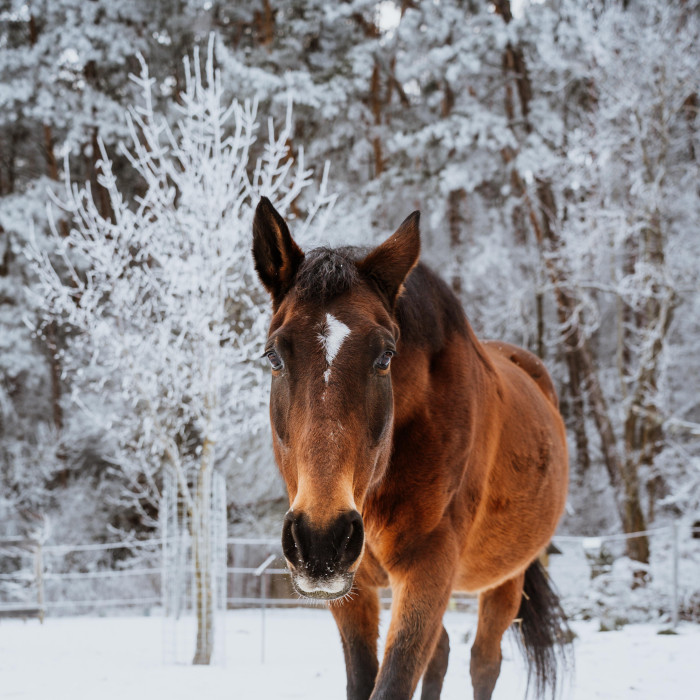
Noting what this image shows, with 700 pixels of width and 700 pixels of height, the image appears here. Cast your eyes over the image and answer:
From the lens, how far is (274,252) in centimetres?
256

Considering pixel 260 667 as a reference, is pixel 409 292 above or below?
above

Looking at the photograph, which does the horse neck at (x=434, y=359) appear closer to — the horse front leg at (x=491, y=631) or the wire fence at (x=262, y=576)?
the horse front leg at (x=491, y=631)

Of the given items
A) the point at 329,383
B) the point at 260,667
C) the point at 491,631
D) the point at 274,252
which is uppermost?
the point at 274,252

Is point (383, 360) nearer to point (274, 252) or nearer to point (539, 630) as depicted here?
point (274, 252)

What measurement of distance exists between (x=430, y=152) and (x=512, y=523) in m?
11.6

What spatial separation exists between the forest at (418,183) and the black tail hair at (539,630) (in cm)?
636

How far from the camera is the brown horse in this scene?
2012 millimetres

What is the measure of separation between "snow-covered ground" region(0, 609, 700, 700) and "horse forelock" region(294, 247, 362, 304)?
3631 mm

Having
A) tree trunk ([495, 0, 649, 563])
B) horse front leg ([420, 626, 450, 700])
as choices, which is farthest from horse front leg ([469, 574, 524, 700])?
tree trunk ([495, 0, 649, 563])

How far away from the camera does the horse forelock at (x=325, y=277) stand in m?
2.38

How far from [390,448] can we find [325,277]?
2.20 ft

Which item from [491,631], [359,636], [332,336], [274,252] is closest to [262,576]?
[491,631]

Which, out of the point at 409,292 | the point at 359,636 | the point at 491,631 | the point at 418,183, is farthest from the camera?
the point at 418,183

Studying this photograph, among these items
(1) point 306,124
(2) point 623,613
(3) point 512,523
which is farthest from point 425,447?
(1) point 306,124
